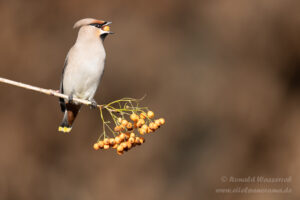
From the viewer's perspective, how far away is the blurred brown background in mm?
6699

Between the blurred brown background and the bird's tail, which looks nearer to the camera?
the bird's tail

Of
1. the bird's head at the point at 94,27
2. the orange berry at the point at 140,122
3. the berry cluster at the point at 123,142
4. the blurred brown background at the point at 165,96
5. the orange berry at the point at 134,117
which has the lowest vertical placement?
the blurred brown background at the point at 165,96

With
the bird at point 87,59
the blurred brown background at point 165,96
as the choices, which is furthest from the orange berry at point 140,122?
the blurred brown background at point 165,96

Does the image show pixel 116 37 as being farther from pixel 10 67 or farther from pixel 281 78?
pixel 281 78

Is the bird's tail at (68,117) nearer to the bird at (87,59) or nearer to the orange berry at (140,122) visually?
the bird at (87,59)

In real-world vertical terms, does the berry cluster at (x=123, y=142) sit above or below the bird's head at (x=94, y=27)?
below

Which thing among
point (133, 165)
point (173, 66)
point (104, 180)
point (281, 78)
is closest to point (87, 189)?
point (104, 180)

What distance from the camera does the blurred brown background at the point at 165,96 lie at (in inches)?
264

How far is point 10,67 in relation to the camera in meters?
6.53

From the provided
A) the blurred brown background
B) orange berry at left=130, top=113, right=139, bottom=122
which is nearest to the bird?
orange berry at left=130, top=113, right=139, bottom=122

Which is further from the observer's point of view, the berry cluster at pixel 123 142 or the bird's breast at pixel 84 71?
the bird's breast at pixel 84 71

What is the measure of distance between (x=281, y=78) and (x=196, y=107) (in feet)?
4.96

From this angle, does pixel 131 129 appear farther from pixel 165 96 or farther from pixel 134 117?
pixel 165 96

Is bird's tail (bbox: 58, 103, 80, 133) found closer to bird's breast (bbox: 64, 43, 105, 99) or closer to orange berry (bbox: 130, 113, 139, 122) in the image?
bird's breast (bbox: 64, 43, 105, 99)
